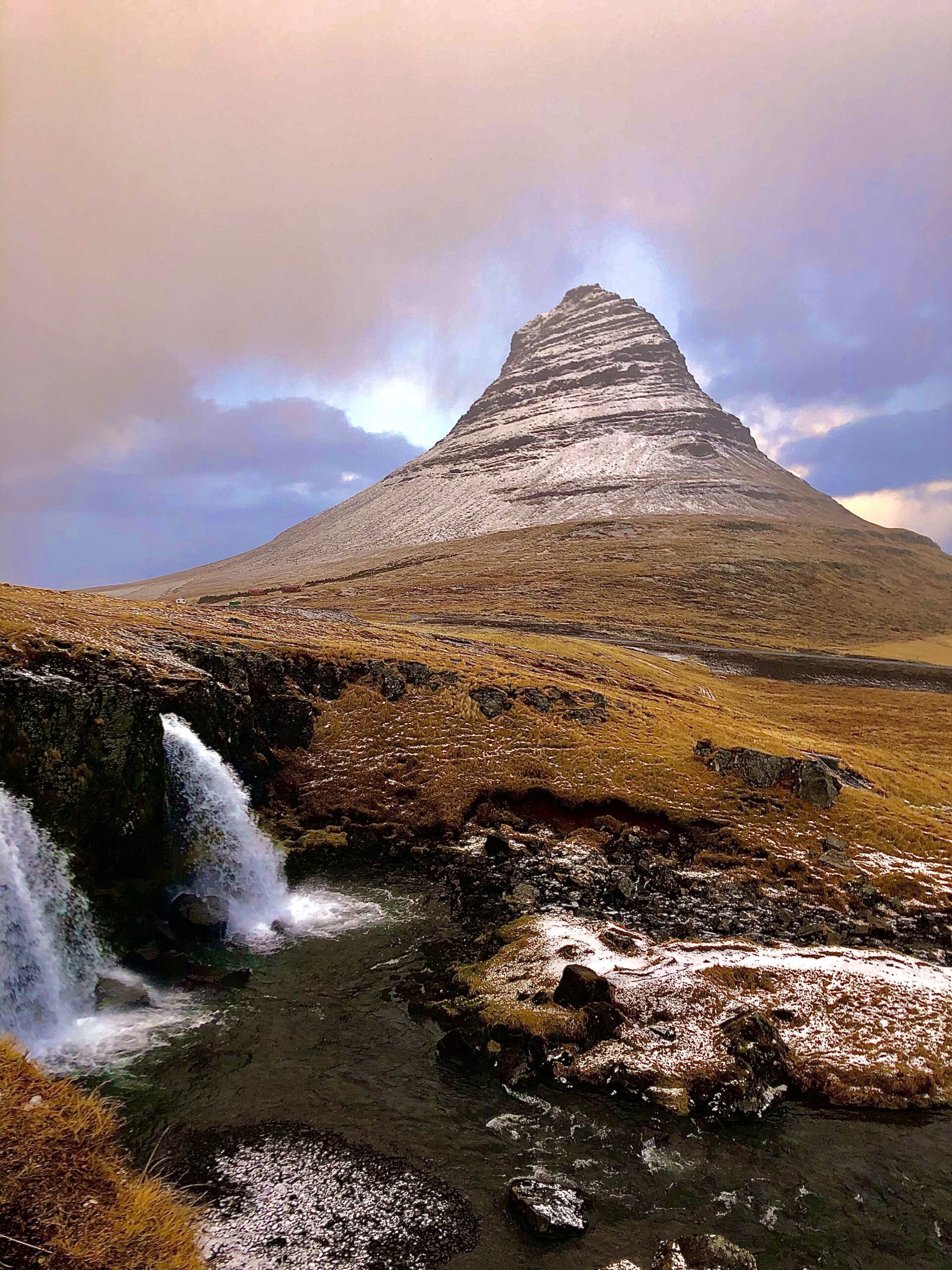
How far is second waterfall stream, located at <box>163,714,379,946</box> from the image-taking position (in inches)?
928

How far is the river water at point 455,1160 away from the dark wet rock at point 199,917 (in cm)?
428

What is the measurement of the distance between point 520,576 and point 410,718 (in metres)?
127

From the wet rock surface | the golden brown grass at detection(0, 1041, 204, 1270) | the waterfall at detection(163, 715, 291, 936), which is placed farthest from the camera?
the waterfall at detection(163, 715, 291, 936)

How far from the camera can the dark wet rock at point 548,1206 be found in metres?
11.7

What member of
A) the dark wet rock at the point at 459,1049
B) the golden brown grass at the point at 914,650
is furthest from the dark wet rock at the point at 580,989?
the golden brown grass at the point at 914,650

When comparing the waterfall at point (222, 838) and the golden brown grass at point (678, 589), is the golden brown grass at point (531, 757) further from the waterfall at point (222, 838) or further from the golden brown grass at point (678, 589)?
the golden brown grass at point (678, 589)

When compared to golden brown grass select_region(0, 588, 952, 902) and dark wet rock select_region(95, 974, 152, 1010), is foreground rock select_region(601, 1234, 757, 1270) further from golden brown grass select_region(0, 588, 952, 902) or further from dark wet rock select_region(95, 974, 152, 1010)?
golden brown grass select_region(0, 588, 952, 902)

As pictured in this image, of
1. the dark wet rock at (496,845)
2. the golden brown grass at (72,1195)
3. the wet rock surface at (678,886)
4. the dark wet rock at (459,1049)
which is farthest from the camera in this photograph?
the dark wet rock at (496,845)

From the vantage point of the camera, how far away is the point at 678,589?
148500 millimetres

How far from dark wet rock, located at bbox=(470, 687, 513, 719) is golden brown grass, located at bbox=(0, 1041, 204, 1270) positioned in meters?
28.0

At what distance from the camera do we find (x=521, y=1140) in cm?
1405

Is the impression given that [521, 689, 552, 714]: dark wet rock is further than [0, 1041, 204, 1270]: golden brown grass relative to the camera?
Yes

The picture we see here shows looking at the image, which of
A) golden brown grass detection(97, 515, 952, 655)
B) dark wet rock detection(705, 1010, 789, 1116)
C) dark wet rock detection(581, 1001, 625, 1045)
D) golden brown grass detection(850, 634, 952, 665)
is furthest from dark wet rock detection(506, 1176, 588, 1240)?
golden brown grass detection(850, 634, 952, 665)

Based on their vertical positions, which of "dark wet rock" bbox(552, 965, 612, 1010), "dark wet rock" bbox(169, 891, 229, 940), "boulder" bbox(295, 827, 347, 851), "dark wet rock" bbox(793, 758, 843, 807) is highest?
"dark wet rock" bbox(793, 758, 843, 807)
